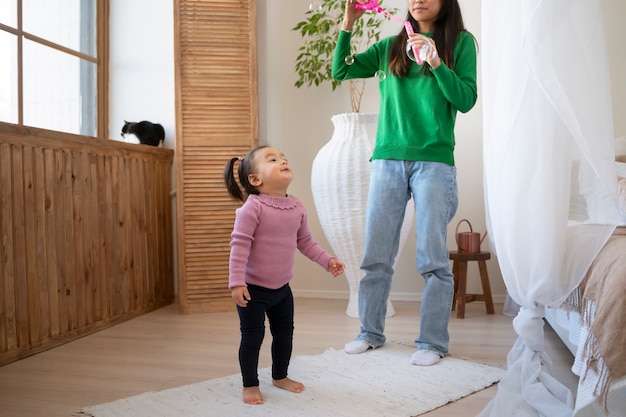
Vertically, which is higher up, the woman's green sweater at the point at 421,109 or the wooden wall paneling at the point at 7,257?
the woman's green sweater at the point at 421,109

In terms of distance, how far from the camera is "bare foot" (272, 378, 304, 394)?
1678 millimetres

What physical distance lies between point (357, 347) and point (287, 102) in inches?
65.4

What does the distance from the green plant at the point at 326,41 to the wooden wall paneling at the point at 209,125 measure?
0.97ft

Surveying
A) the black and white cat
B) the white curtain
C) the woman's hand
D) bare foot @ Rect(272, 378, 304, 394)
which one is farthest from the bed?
the black and white cat

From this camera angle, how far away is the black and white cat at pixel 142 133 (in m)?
2.98

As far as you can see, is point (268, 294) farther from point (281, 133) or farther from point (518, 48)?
point (281, 133)

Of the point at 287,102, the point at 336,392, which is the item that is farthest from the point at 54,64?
the point at 336,392

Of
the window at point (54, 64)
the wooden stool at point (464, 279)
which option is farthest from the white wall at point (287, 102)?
the wooden stool at point (464, 279)

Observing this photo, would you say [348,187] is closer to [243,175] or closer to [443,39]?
[443,39]

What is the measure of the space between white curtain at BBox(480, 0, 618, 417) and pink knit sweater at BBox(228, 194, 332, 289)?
562mm

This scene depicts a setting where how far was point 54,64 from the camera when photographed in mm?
2834

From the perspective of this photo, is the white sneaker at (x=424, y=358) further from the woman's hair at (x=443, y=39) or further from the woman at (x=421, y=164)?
A: the woman's hair at (x=443, y=39)

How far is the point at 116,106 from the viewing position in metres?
3.22

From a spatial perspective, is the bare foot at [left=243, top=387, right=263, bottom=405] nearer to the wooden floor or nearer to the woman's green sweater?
the wooden floor
